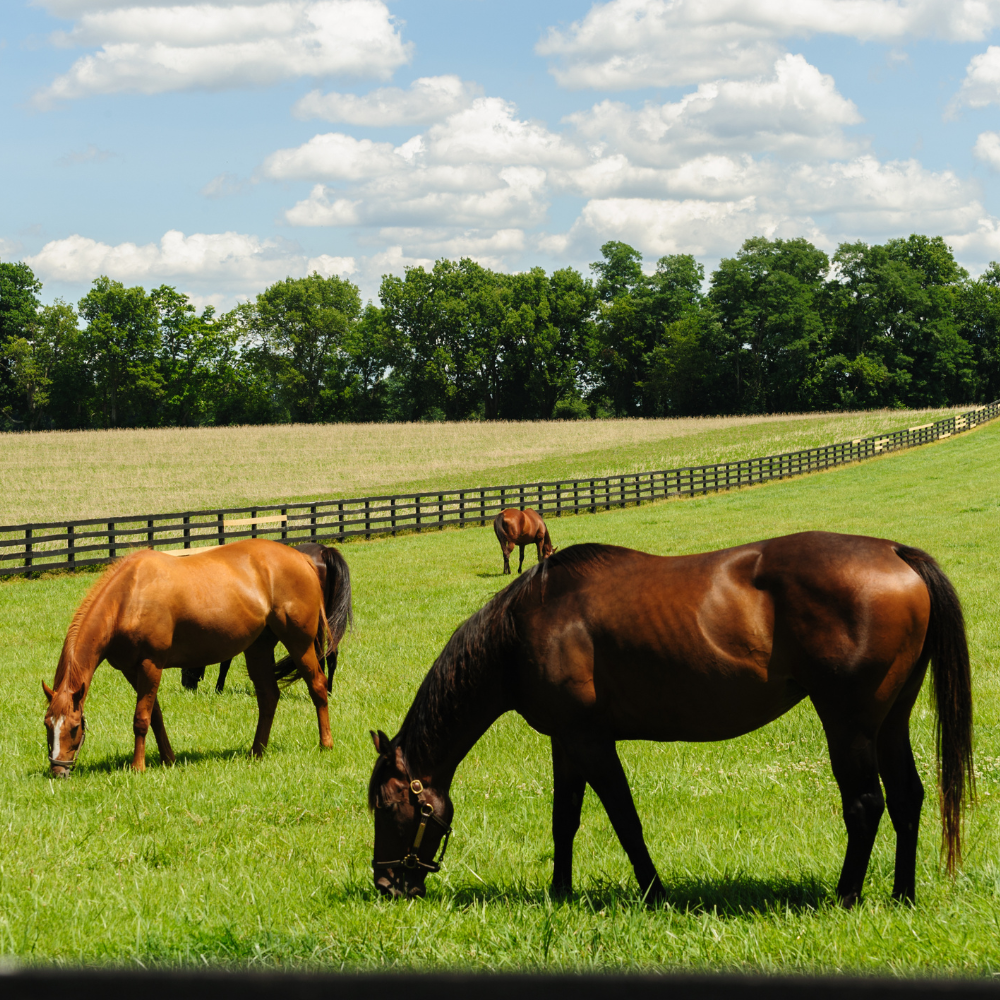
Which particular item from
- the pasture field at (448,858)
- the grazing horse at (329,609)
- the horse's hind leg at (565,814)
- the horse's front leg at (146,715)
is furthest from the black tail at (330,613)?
the horse's hind leg at (565,814)

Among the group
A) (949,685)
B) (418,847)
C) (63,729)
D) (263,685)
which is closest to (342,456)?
(263,685)

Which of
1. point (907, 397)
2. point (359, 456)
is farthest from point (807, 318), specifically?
point (359, 456)

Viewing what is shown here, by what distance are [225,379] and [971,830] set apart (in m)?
81.8

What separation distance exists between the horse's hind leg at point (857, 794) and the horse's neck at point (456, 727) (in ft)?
5.09

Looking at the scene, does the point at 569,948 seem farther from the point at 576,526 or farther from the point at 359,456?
the point at 359,456

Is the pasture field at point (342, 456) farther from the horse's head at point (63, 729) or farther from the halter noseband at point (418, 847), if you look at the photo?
the halter noseband at point (418, 847)

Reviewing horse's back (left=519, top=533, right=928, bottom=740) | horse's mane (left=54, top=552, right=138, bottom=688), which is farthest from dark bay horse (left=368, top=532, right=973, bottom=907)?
horse's mane (left=54, top=552, right=138, bottom=688)

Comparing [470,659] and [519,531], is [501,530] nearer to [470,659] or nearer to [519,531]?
[519,531]

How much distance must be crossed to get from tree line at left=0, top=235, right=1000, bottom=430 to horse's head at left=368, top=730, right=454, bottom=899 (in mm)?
76714

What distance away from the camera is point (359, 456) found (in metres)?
51.1

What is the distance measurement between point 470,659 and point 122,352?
79.0 m

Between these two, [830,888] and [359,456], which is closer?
[830,888]

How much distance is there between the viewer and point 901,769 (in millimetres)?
4281

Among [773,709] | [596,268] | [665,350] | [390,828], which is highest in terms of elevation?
[596,268]
